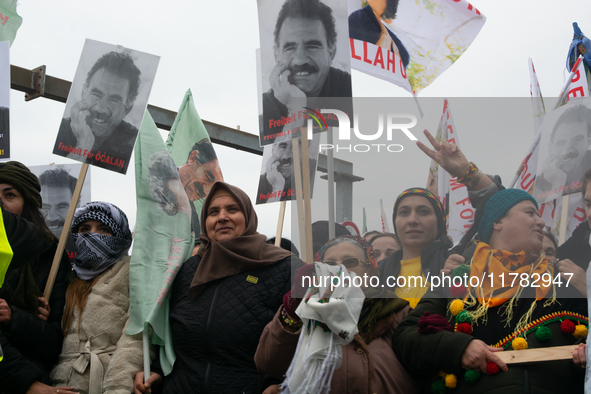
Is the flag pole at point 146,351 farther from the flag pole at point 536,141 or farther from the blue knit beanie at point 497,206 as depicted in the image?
the flag pole at point 536,141

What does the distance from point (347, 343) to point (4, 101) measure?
2.71 metres

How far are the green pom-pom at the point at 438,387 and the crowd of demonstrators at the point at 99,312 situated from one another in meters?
1.53

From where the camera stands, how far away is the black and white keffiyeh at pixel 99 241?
10.2 ft

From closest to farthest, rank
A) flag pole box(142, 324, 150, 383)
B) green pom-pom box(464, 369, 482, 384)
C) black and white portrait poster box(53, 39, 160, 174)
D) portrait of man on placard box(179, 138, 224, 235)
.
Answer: green pom-pom box(464, 369, 482, 384), flag pole box(142, 324, 150, 383), black and white portrait poster box(53, 39, 160, 174), portrait of man on placard box(179, 138, 224, 235)

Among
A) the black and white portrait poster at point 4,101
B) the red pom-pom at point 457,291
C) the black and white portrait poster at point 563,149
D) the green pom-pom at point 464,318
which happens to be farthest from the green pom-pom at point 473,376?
the black and white portrait poster at point 4,101

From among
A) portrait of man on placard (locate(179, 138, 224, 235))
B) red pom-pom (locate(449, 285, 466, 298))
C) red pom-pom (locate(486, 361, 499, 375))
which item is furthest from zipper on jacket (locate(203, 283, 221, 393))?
portrait of man on placard (locate(179, 138, 224, 235))

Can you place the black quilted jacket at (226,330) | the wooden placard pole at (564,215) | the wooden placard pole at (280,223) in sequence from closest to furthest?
1. the wooden placard pole at (564,215)
2. the black quilted jacket at (226,330)
3. the wooden placard pole at (280,223)

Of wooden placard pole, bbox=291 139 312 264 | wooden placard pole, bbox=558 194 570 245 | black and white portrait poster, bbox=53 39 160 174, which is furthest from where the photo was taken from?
black and white portrait poster, bbox=53 39 160 174

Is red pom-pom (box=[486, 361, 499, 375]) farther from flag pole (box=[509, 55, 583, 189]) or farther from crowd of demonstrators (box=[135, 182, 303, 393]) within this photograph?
crowd of demonstrators (box=[135, 182, 303, 393])

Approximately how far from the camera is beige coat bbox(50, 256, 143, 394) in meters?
2.79

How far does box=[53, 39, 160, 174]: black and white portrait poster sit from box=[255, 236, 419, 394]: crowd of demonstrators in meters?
1.89

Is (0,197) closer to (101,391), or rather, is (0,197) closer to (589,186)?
(101,391)

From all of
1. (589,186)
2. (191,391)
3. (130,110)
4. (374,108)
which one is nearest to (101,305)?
(191,391)

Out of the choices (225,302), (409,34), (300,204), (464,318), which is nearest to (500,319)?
(464,318)
